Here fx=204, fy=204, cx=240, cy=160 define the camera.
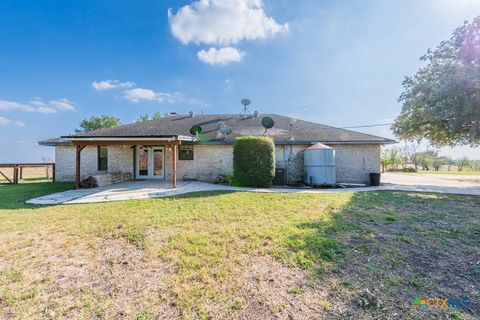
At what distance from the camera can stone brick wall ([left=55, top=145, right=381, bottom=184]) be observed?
12.2 m

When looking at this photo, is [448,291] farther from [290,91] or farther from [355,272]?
[290,91]

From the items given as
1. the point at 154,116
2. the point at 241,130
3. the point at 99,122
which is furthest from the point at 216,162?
the point at 99,122

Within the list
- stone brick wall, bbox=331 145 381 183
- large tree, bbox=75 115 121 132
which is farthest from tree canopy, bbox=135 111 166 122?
stone brick wall, bbox=331 145 381 183

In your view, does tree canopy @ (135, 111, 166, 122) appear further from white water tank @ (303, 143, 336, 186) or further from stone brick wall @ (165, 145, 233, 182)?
white water tank @ (303, 143, 336, 186)

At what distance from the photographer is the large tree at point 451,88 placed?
8547 millimetres

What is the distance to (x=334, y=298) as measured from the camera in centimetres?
240

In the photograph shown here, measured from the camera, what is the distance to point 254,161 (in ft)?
32.9

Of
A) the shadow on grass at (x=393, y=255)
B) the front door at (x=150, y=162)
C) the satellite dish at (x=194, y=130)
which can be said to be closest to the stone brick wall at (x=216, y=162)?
the front door at (x=150, y=162)

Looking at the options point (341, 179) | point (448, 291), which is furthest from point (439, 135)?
point (448, 291)

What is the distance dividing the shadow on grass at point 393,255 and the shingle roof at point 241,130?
692 centimetres

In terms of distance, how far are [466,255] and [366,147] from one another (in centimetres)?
994

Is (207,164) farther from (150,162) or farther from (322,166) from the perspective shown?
(322,166)

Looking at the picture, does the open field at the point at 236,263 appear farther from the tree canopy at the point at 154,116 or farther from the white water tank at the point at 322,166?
the tree canopy at the point at 154,116

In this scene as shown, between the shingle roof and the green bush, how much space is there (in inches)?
91.3
